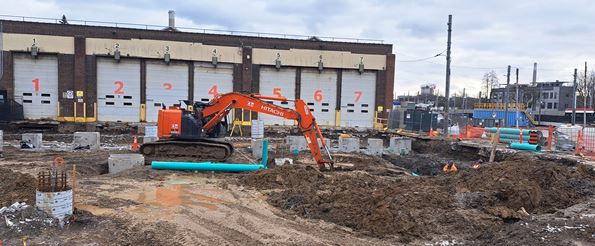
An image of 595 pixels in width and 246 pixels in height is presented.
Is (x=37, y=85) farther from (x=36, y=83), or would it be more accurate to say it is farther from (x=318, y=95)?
(x=318, y=95)

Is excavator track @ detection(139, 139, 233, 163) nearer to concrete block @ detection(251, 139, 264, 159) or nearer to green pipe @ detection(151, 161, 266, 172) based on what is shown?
green pipe @ detection(151, 161, 266, 172)

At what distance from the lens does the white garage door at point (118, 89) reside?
102ft

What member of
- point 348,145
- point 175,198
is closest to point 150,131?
point 348,145

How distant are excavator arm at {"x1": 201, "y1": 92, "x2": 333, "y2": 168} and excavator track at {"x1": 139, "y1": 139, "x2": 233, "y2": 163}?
718mm

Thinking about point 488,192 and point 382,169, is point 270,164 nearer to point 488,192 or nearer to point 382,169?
point 382,169

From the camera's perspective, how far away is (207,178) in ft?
45.3

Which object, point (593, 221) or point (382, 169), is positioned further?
point (382, 169)

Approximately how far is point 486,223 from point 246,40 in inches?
1058

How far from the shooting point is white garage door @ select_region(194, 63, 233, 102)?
32.5m

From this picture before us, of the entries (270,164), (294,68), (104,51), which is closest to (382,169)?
(270,164)

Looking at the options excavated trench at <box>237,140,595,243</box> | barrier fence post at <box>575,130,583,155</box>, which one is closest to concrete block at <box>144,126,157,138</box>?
excavated trench at <box>237,140,595,243</box>

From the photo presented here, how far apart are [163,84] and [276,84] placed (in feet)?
27.4

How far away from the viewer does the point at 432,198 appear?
9.67m

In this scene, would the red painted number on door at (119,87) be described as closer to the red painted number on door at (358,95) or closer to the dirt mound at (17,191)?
the red painted number on door at (358,95)
